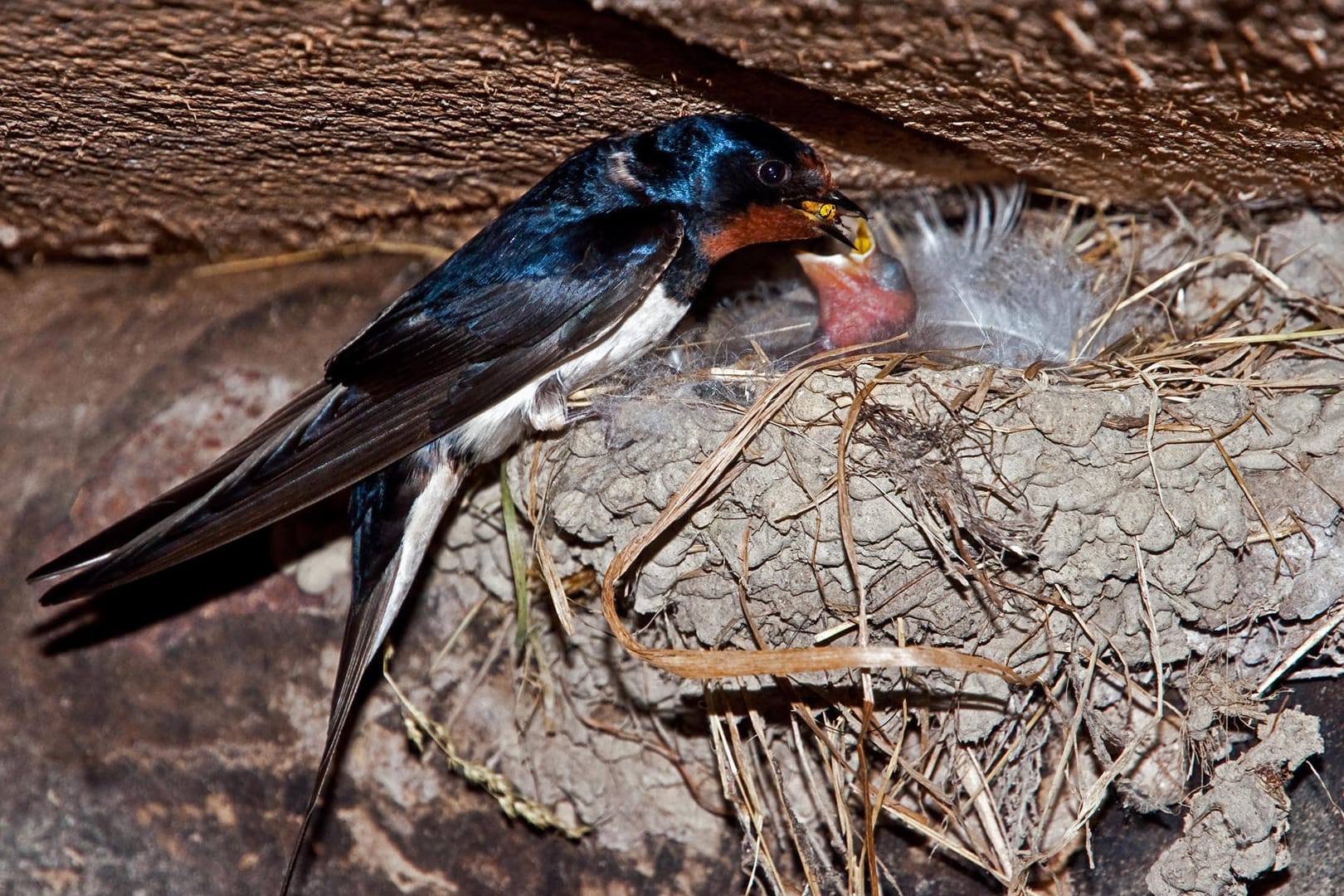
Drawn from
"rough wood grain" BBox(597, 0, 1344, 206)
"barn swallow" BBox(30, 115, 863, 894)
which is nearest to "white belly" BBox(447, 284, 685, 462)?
"barn swallow" BBox(30, 115, 863, 894)

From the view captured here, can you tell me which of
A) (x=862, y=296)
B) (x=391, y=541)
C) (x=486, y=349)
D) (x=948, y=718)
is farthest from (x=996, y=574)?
(x=391, y=541)

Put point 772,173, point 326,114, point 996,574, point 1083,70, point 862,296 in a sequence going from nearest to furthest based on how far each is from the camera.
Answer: point 1083,70
point 996,574
point 326,114
point 772,173
point 862,296

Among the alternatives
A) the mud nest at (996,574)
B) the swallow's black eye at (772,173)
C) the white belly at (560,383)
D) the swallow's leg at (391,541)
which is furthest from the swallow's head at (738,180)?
the swallow's leg at (391,541)

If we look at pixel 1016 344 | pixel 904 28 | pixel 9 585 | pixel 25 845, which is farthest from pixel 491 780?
pixel 904 28

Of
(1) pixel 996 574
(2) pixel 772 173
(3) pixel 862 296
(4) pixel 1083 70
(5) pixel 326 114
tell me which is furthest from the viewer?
(3) pixel 862 296

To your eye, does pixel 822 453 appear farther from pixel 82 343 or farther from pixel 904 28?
pixel 82 343

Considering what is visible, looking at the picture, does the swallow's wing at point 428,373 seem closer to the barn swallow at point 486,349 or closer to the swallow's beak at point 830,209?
the barn swallow at point 486,349

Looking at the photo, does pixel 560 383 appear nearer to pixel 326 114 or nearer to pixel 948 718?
pixel 326 114
